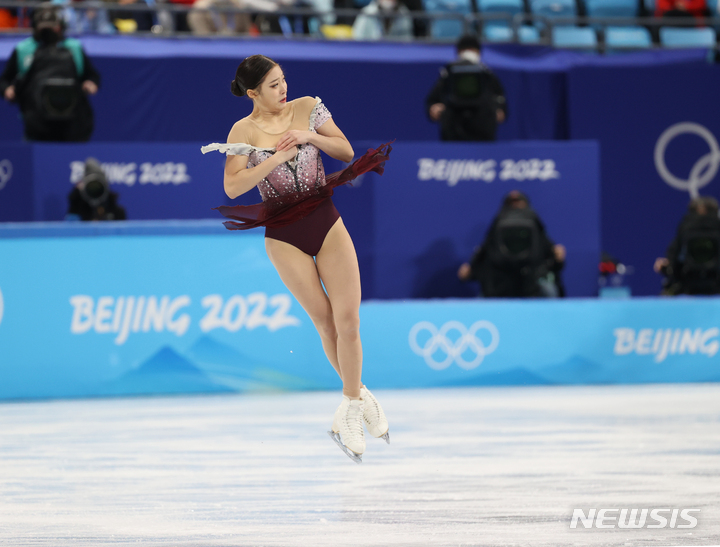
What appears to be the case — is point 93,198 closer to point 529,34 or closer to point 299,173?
point 299,173

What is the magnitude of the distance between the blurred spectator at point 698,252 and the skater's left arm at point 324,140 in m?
5.91

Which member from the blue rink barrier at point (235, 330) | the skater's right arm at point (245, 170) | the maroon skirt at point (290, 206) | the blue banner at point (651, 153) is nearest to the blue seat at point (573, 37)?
the blue banner at point (651, 153)

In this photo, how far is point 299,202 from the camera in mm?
4727

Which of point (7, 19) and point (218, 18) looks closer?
point (7, 19)

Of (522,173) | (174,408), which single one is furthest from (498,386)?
(174,408)

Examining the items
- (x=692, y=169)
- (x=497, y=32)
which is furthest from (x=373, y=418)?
(x=497, y=32)

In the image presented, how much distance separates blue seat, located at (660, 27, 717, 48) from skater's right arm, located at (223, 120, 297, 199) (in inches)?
415

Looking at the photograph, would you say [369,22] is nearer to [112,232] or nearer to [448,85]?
[448,85]

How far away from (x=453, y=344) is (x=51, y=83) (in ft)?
13.4

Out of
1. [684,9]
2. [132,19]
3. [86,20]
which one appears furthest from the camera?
[684,9]

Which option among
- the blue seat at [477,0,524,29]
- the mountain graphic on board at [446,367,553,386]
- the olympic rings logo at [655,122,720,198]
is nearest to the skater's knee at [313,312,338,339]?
the mountain graphic on board at [446,367,553,386]

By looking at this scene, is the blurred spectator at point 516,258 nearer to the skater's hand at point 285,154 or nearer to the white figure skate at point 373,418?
the white figure skate at point 373,418

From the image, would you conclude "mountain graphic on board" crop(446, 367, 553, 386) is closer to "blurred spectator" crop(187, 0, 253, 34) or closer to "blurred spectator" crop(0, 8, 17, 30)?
"blurred spectator" crop(187, 0, 253, 34)

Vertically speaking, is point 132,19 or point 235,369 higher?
point 132,19
